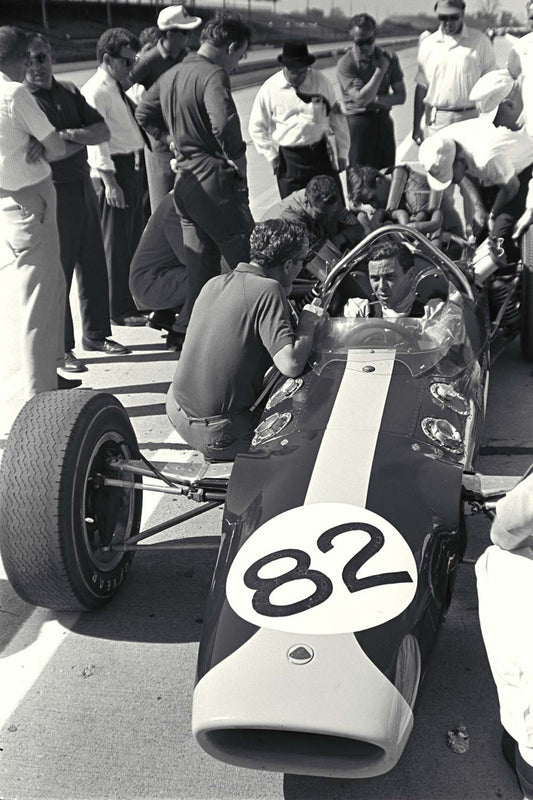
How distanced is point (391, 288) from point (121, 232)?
3031 millimetres

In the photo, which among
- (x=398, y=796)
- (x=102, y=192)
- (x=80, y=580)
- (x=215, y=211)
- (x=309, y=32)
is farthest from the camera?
(x=309, y=32)

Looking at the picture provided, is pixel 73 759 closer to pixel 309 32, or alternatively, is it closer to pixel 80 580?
pixel 80 580

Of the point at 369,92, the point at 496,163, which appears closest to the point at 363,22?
the point at 369,92

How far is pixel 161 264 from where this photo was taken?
6.55m

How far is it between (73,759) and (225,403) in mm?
1580

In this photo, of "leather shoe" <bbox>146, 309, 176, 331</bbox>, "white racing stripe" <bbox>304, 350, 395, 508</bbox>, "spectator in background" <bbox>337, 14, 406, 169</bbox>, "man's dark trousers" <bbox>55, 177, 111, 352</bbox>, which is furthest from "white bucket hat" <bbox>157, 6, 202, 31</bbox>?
"white racing stripe" <bbox>304, 350, 395, 508</bbox>

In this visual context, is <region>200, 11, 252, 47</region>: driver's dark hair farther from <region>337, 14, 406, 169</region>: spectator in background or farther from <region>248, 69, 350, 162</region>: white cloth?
<region>337, 14, 406, 169</region>: spectator in background

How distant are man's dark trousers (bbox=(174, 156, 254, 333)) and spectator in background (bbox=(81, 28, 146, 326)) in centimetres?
99

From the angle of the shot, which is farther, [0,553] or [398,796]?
[0,553]

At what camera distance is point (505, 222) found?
21.0ft

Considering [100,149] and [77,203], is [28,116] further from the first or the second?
[100,149]

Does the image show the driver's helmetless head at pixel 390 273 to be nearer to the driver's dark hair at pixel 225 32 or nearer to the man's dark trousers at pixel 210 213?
the man's dark trousers at pixel 210 213

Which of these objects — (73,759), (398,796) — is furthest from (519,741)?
(73,759)

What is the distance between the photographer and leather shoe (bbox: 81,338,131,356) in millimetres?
6863
